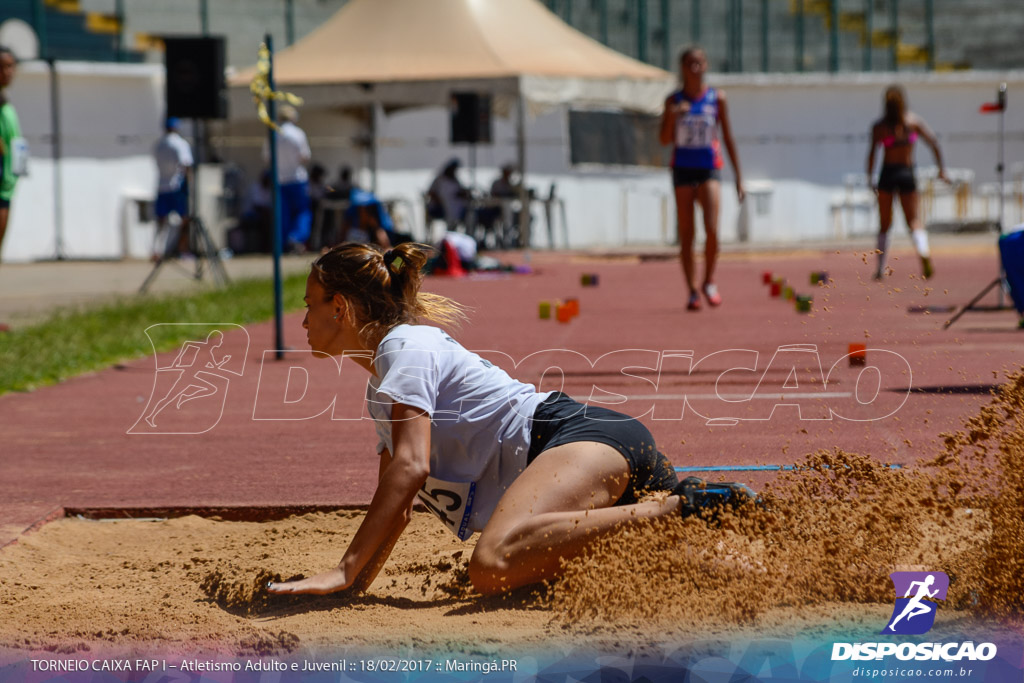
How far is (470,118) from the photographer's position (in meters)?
20.1

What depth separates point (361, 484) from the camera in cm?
530

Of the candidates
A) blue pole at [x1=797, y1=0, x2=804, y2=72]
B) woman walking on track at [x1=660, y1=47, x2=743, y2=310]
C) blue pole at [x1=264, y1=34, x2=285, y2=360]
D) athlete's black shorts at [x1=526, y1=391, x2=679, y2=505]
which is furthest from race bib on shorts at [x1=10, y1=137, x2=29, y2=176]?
blue pole at [x1=797, y1=0, x2=804, y2=72]

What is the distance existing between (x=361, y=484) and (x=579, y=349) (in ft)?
13.0

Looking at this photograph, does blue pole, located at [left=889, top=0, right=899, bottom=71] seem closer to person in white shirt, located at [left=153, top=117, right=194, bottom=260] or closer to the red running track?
person in white shirt, located at [left=153, top=117, right=194, bottom=260]

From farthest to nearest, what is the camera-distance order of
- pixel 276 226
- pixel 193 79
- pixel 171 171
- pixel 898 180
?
pixel 171 171, pixel 193 79, pixel 898 180, pixel 276 226

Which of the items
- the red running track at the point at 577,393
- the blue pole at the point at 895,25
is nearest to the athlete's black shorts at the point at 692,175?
the red running track at the point at 577,393

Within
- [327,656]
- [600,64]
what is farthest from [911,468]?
[600,64]

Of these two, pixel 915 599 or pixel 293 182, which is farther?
pixel 293 182

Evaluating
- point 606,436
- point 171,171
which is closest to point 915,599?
point 606,436

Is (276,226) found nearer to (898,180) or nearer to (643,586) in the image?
(643,586)

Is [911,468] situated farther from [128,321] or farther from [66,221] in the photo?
[66,221]

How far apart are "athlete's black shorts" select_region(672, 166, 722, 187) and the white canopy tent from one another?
9003 millimetres

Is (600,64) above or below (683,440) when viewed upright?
above

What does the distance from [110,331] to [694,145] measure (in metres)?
4.89
